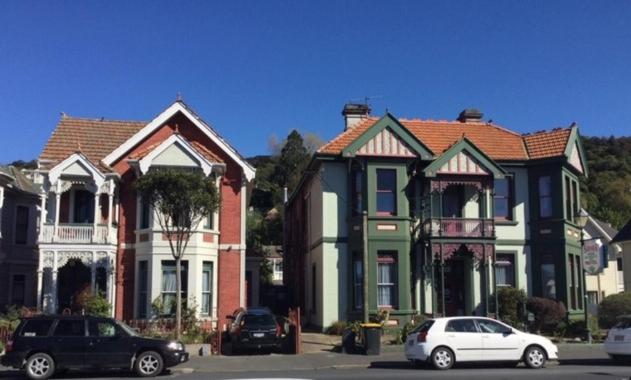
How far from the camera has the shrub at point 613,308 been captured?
32.8 m

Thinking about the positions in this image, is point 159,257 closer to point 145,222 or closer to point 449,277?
point 145,222

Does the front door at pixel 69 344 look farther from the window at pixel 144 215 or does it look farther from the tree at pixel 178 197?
the window at pixel 144 215

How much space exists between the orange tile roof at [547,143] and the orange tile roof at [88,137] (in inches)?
715

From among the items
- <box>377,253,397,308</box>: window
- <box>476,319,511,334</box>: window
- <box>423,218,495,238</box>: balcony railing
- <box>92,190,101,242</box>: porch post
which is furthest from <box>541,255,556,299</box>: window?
<box>92,190,101,242</box>: porch post

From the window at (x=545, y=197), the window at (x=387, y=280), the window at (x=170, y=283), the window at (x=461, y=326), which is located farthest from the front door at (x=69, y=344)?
the window at (x=545, y=197)

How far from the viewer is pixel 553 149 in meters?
29.9

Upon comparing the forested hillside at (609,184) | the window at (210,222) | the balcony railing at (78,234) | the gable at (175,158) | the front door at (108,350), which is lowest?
the front door at (108,350)

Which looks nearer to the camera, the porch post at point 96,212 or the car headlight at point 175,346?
the car headlight at point 175,346

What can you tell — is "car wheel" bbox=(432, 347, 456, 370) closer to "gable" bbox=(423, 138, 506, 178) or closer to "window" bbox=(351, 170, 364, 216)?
Result: "window" bbox=(351, 170, 364, 216)

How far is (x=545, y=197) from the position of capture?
1170 inches

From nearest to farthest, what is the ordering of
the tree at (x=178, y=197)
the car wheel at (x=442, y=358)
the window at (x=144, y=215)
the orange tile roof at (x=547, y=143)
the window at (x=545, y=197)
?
the car wheel at (x=442, y=358) < the tree at (x=178, y=197) < the window at (x=144, y=215) < the window at (x=545, y=197) < the orange tile roof at (x=547, y=143)

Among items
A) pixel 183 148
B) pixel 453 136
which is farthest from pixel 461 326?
pixel 453 136

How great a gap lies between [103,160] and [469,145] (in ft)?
50.3

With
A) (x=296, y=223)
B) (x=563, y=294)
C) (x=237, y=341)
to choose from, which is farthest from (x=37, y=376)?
(x=296, y=223)
